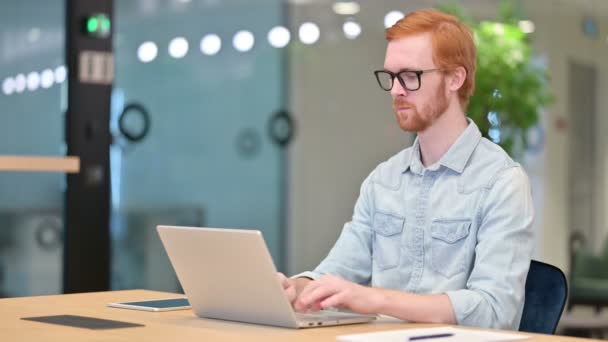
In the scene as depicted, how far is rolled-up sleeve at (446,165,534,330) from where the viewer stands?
2.18 meters

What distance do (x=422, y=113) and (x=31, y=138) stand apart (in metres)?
3.02

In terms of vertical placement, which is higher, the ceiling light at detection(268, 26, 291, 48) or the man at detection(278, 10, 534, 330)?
the ceiling light at detection(268, 26, 291, 48)

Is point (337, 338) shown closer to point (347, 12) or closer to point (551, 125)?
point (347, 12)

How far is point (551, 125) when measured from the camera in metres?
7.05

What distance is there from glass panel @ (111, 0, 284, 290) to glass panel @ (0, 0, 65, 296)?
0.34 meters

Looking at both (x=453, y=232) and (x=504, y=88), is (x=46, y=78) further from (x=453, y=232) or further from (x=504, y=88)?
(x=453, y=232)

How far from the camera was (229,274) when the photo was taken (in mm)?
2072

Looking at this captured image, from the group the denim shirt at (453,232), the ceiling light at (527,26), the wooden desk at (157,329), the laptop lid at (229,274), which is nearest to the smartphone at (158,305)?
the wooden desk at (157,329)

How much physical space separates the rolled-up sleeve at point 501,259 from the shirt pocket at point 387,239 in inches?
8.1

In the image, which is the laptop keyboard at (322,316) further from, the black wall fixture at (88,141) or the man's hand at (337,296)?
the black wall fixture at (88,141)

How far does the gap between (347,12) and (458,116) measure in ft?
13.4

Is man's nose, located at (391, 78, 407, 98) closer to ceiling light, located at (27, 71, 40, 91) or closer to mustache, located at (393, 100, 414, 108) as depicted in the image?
mustache, located at (393, 100, 414, 108)

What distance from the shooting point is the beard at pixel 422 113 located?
240cm

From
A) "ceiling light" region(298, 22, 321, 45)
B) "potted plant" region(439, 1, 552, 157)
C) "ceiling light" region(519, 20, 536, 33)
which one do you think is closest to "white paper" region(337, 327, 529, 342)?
"ceiling light" region(298, 22, 321, 45)
